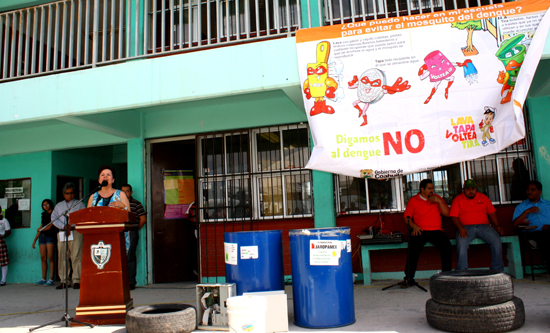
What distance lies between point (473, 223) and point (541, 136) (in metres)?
1.70

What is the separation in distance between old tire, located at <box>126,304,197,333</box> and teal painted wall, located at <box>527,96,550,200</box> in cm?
516

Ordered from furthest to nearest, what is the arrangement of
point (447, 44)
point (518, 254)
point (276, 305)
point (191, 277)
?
point (191, 277) < point (518, 254) < point (447, 44) < point (276, 305)

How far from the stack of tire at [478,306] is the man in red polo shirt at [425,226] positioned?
189 cm

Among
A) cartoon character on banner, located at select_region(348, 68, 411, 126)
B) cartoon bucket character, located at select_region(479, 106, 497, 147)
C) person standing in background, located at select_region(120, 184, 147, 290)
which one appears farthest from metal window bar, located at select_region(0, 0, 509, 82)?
person standing in background, located at select_region(120, 184, 147, 290)

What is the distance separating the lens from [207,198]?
6906 mm

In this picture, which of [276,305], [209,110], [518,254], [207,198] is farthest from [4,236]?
[518,254]

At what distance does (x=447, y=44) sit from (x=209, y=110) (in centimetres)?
390

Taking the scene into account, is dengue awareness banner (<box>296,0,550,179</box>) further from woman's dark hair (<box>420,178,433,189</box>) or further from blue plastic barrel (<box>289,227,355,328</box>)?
woman's dark hair (<box>420,178,433,189</box>)

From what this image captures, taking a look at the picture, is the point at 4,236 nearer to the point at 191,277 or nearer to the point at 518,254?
the point at 191,277

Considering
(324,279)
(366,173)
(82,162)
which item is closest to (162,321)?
(324,279)

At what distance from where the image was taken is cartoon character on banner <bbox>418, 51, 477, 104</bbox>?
14.7ft

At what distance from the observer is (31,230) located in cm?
789

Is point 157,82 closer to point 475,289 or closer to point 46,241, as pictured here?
point 46,241

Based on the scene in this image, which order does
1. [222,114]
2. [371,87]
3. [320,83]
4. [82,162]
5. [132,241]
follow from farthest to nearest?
[82,162] < [222,114] < [132,241] < [320,83] < [371,87]
